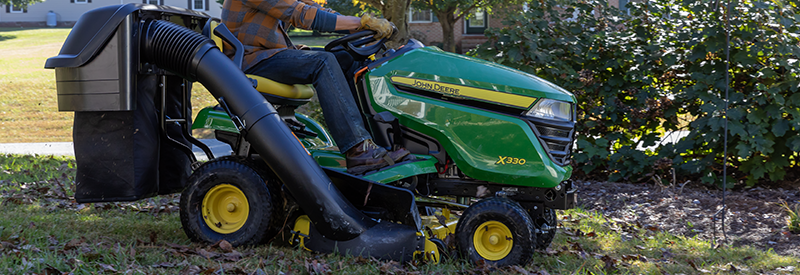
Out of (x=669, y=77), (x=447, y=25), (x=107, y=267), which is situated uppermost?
(x=447, y=25)

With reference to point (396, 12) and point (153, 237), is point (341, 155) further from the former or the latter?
point (396, 12)

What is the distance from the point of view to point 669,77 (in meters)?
5.80

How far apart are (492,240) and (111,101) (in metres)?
2.02

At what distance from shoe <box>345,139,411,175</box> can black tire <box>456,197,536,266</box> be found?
44 cm

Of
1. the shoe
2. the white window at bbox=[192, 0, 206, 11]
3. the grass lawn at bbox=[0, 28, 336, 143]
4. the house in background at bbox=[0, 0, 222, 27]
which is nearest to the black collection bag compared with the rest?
the shoe

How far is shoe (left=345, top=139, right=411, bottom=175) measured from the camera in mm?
3236

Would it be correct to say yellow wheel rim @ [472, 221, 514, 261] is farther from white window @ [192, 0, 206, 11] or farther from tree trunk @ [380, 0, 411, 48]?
white window @ [192, 0, 206, 11]

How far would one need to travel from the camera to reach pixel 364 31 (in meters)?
3.43

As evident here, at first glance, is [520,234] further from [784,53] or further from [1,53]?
[1,53]

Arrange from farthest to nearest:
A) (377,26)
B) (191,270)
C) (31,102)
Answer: (31,102) → (377,26) → (191,270)

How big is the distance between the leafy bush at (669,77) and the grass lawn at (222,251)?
4.52 ft

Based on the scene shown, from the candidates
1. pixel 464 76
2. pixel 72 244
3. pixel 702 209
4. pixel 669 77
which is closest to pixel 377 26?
pixel 464 76

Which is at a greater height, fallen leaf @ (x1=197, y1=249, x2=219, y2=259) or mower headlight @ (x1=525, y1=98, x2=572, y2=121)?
mower headlight @ (x1=525, y1=98, x2=572, y2=121)

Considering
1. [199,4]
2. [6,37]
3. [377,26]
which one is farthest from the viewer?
[199,4]
